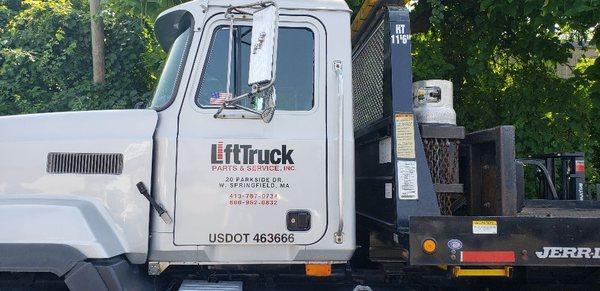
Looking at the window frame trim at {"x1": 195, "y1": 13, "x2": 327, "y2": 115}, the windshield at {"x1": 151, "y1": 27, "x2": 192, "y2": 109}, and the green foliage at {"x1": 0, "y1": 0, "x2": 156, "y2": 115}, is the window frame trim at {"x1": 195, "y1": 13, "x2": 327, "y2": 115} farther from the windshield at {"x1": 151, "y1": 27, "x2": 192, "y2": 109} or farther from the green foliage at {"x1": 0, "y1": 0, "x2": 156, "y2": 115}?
the green foliage at {"x1": 0, "y1": 0, "x2": 156, "y2": 115}

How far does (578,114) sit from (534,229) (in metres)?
6.02

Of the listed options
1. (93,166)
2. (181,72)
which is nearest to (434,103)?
(181,72)

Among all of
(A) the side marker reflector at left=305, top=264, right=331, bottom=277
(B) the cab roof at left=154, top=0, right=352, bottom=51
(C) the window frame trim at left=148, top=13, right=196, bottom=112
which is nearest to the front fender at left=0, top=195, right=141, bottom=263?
(C) the window frame trim at left=148, top=13, right=196, bottom=112

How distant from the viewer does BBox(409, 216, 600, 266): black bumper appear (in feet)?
10.6

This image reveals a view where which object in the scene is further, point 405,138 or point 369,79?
point 369,79

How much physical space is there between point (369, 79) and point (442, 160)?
93 cm

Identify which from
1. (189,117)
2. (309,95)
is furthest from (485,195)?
(189,117)

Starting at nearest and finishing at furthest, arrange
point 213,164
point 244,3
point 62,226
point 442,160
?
point 62,226 → point 213,164 → point 244,3 → point 442,160

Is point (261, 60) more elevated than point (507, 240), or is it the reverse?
point (261, 60)

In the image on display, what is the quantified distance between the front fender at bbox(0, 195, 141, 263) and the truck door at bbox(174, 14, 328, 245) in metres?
0.40

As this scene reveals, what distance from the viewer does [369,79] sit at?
4.25m

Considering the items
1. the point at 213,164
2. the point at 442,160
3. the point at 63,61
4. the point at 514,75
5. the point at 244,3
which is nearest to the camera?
the point at 213,164

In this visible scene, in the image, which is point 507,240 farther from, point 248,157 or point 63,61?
point 63,61

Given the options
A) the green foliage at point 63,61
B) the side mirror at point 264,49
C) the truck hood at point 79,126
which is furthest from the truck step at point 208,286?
the green foliage at point 63,61
